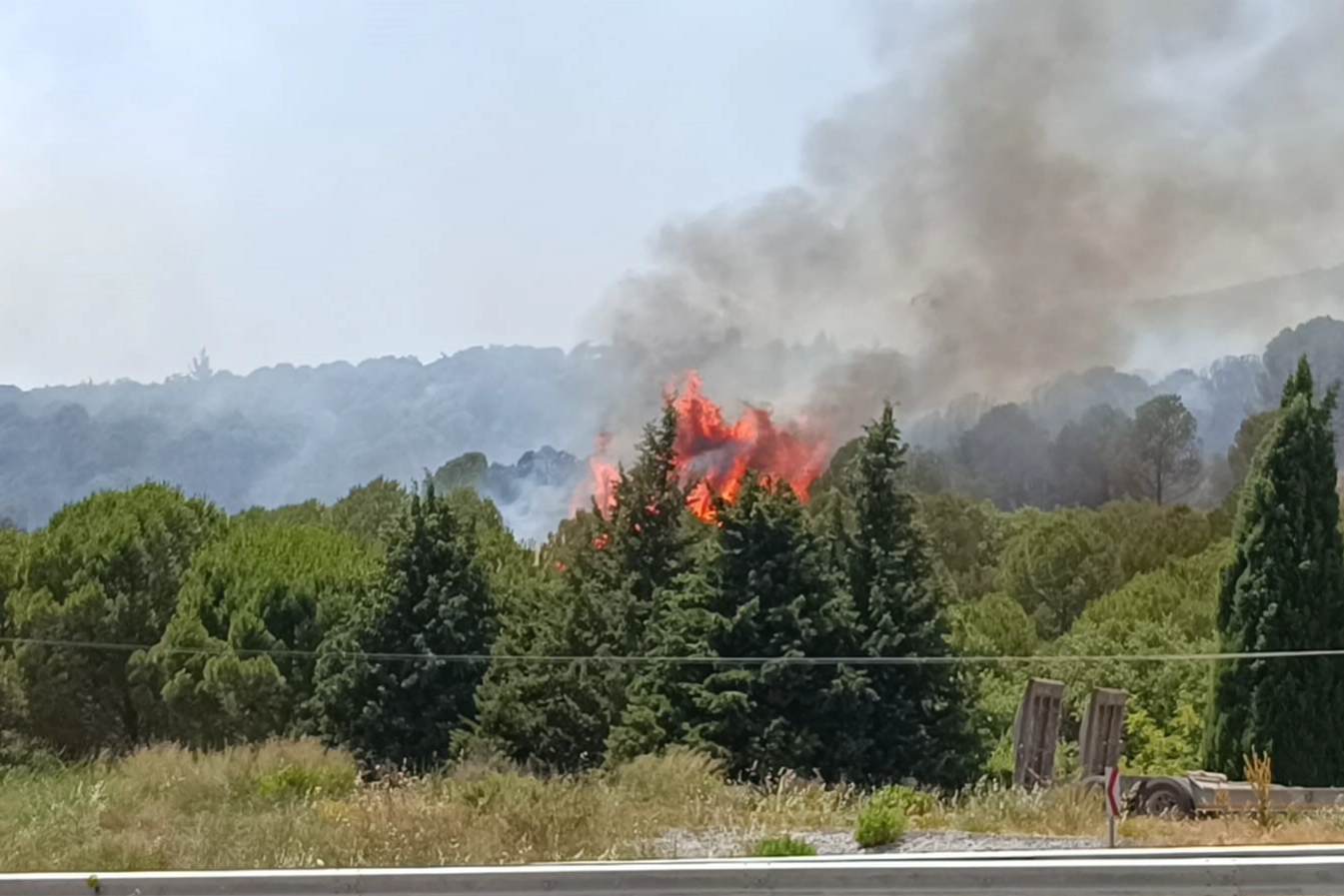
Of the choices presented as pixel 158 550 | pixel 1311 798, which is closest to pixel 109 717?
pixel 158 550

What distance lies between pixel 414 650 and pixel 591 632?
6.98 ft

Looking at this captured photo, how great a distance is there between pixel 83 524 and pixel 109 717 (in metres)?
3.31

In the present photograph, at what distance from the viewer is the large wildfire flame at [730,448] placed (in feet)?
69.5

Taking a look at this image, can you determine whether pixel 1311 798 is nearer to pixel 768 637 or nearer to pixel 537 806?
pixel 768 637

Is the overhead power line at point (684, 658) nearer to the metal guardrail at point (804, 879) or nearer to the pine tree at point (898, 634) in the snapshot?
the pine tree at point (898, 634)

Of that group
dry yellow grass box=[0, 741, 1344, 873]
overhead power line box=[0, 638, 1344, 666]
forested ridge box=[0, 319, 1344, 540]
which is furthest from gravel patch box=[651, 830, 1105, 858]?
forested ridge box=[0, 319, 1344, 540]

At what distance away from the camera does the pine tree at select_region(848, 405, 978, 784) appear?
16.1 m

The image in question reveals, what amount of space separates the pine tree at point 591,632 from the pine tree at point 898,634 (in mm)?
2372

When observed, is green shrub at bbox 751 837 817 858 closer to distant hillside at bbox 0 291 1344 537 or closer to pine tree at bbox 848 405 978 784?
pine tree at bbox 848 405 978 784

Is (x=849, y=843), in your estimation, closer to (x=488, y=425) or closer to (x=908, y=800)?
(x=908, y=800)

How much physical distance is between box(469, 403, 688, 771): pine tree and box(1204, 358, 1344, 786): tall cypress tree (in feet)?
21.3

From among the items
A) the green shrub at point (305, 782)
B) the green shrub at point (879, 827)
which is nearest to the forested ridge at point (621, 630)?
the green shrub at point (305, 782)

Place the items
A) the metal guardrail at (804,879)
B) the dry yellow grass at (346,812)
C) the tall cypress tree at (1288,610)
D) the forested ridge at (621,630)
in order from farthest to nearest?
the forested ridge at (621,630), the tall cypress tree at (1288,610), the dry yellow grass at (346,812), the metal guardrail at (804,879)

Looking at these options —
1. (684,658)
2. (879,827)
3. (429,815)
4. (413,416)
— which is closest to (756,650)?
(684,658)
